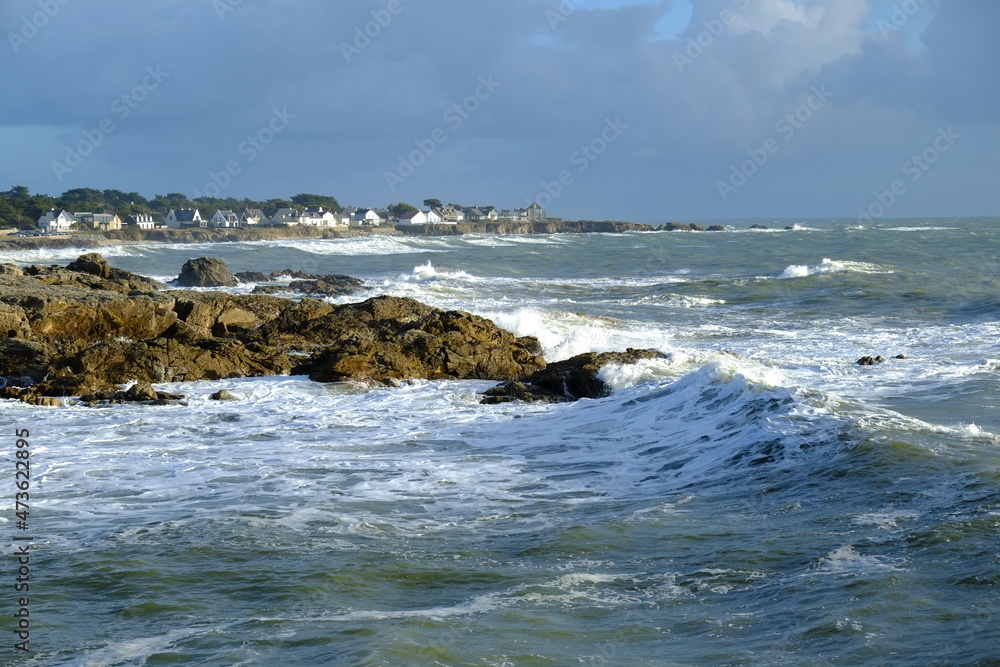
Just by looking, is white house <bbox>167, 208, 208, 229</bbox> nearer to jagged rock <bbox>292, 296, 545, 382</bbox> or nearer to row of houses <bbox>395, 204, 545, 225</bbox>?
row of houses <bbox>395, 204, 545, 225</bbox>

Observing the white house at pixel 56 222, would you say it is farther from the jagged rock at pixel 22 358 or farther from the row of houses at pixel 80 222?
the jagged rock at pixel 22 358

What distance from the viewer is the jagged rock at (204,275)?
35.5 m

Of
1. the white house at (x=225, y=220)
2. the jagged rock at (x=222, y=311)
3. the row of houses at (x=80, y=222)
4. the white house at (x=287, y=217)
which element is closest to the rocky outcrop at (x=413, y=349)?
the jagged rock at (x=222, y=311)

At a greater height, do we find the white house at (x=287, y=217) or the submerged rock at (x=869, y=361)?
the white house at (x=287, y=217)

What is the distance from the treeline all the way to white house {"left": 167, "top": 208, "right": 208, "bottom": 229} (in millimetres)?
3083

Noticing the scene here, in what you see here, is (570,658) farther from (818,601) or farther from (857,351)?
(857,351)

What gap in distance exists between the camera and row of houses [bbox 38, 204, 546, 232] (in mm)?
103188

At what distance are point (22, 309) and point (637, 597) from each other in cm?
1352

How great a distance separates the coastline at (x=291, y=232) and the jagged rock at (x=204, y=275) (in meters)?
41.2

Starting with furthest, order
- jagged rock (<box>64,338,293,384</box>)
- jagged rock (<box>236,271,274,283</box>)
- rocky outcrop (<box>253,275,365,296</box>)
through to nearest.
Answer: jagged rock (<box>236,271,274,283</box>) → rocky outcrop (<box>253,275,365,296</box>) → jagged rock (<box>64,338,293,384</box>)

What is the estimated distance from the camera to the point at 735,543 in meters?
7.40

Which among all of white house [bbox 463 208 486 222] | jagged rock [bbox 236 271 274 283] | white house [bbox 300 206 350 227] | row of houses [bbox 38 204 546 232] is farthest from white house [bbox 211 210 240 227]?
jagged rock [bbox 236 271 274 283]

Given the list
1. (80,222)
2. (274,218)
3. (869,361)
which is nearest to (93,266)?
(869,361)

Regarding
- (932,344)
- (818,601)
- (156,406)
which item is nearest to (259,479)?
(156,406)
